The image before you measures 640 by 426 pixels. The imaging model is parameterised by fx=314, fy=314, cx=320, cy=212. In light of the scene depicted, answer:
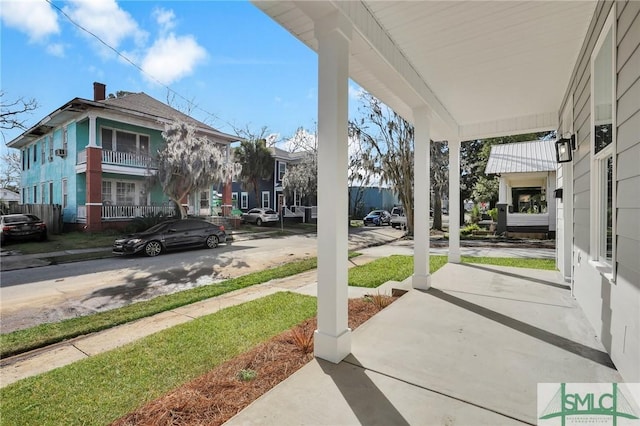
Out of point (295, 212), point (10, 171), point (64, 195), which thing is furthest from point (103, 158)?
point (10, 171)

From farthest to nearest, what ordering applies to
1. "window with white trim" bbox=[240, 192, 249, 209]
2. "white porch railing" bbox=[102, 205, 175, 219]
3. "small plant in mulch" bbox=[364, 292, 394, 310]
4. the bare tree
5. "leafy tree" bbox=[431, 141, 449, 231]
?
"window with white trim" bbox=[240, 192, 249, 209] → "leafy tree" bbox=[431, 141, 449, 231] → "white porch railing" bbox=[102, 205, 175, 219] → the bare tree → "small plant in mulch" bbox=[364, 292, 394, 310]

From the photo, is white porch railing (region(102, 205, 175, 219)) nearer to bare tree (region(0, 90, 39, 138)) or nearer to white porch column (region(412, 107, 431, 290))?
bare tree (region(0, 90, 39, 138))

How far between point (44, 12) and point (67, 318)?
654cm

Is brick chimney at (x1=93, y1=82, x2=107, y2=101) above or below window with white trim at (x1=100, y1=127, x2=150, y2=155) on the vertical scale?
above

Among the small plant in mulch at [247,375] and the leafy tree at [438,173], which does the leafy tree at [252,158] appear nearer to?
the leafy tree at [438,173]

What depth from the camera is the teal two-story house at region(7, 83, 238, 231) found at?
48.0 feet

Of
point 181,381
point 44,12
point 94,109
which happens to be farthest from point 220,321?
point 94,109

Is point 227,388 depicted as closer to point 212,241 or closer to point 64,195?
point 212,241

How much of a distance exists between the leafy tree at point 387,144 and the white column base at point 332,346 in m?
14.3

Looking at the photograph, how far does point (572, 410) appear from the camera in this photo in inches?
83.0

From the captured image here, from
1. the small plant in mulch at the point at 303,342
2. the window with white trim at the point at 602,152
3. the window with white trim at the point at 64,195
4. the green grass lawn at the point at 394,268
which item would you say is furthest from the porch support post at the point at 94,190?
the window with white trim at the point at 602,152

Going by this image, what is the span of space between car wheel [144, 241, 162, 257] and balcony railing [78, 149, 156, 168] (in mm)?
5746

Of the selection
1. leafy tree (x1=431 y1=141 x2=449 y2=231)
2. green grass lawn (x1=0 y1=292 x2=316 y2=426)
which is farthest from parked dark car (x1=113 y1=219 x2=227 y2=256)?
leafy tree (x1=431 y1=141 x2=449 y2=231)

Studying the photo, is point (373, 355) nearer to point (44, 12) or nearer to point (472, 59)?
point (472, 59)
